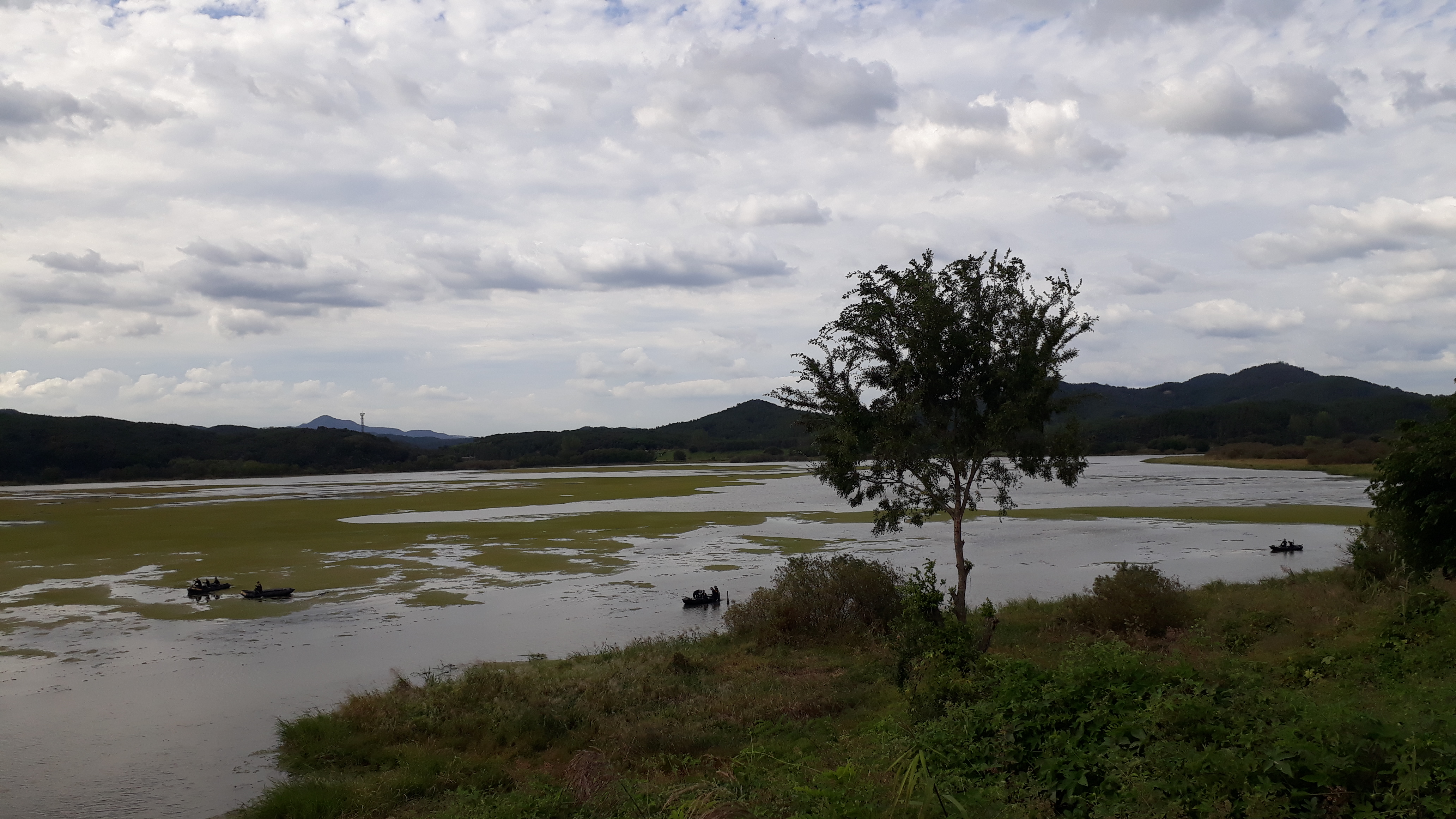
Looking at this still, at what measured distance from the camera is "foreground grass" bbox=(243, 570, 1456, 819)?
5.81 metres

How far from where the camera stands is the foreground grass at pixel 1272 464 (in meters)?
90.4

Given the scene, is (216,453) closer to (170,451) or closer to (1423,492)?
(170,451)

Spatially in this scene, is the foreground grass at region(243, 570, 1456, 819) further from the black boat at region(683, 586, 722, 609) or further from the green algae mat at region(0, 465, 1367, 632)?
the green algae mat at region(0, 465, 1367, 632)

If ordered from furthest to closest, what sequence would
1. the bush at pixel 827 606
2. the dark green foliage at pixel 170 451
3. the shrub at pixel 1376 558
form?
the dark green foliage at pixel 170 451
the bush at pixel 827 606
the shrub at pixel 1376 558

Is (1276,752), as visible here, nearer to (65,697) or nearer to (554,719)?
(554,719)

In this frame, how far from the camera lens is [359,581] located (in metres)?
32.2

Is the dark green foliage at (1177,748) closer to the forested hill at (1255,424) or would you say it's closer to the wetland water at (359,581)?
the wetland water at (359,581)

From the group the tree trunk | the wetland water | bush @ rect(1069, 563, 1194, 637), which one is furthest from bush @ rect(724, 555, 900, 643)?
bush @ rect(1069, 563, 1194, 637)

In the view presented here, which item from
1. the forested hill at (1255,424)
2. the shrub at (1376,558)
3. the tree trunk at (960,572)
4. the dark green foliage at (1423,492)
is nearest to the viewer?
the dark green foliage at (1423,492)

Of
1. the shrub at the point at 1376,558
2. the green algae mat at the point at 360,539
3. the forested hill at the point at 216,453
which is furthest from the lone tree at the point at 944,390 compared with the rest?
the forested hill at the point at 216,453

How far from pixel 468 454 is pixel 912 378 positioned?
193 m

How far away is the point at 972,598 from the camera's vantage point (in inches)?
1023

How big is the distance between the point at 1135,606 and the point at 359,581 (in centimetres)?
2657

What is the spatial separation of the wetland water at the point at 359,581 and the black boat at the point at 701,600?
0.50 meters
